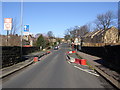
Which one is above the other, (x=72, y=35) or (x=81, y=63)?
(x=72, y=35)

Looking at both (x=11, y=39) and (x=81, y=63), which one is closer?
(x=81, y=63)

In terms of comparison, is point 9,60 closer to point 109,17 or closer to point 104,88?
point 104,88

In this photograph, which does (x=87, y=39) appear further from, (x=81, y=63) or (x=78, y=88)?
(x=78, y=88)

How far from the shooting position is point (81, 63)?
20047 millimetres

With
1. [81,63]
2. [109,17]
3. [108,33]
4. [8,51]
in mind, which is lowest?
[81,63]

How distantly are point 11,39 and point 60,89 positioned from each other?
1434 inches

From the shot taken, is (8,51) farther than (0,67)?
Yes

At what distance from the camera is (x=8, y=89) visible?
25.3ft

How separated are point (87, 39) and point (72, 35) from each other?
22635 mm

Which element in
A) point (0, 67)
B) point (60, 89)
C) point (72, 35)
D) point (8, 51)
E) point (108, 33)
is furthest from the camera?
point (72, 35)

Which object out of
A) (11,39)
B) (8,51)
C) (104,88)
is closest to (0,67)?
(8,51)

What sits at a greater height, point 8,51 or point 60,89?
point 8,51

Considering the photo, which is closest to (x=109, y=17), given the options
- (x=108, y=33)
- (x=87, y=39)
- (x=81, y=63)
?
(x=108, y=33)

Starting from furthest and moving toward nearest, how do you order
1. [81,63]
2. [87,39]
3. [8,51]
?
[87,39] < [81,63] < [8,51]
